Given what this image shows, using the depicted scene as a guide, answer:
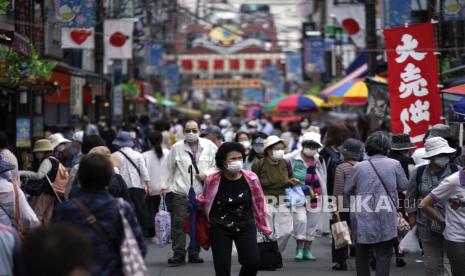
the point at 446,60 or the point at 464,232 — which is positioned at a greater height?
the point at 446,60

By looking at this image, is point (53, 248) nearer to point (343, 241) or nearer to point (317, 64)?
point (343, 241)

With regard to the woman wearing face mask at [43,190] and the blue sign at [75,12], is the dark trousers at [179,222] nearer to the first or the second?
the woman wearing face mask at [43,190]

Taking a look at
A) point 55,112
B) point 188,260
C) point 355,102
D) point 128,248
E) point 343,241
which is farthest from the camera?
point 55,112

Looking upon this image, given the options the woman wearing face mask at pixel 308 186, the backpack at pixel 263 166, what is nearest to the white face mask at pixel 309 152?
the woman wearing face mask at pixel 308 186

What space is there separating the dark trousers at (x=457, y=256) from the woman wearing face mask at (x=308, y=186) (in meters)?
4.61

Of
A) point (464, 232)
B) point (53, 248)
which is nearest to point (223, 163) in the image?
point (464, 232)

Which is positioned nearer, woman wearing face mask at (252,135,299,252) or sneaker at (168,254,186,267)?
woman wearing face mask at (252,135,299,252)

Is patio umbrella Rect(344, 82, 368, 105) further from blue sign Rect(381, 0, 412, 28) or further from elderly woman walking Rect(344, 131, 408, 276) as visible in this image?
elderly woman walking Rect(344, 131, 408, 276)

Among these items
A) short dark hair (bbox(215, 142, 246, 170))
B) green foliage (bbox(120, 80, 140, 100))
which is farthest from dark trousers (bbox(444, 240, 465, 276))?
green foliage (bbox(120, 80, 140, 100))

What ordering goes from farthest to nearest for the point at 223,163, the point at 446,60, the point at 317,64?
the point at 317,64
the point at 446,60
the point at 223,163

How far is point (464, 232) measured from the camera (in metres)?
8.12

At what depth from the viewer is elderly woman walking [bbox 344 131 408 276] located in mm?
8891

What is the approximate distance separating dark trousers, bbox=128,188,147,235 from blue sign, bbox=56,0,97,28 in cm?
768

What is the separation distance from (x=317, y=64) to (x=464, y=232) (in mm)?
33675
